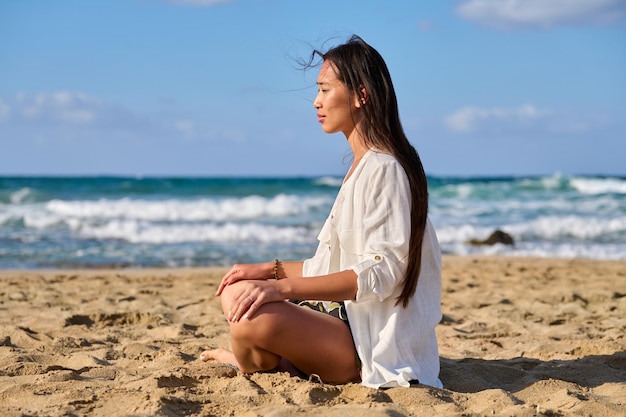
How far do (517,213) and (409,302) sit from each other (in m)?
18.0

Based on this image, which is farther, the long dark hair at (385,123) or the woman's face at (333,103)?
the woman's face at (333,103)

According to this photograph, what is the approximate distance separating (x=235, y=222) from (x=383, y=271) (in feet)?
50.3

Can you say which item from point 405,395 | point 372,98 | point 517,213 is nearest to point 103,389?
point 405,395

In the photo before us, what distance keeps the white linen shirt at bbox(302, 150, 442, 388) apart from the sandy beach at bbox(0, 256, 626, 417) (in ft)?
0.43

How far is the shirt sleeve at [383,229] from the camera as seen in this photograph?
307cm

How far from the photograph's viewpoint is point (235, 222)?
18.3 metres

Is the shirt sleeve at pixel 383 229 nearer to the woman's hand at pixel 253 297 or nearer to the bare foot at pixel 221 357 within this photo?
the woman's hand at pixel 253 297

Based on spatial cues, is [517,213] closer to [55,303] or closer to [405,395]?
[55,303]

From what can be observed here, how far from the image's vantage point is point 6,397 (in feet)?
10.5

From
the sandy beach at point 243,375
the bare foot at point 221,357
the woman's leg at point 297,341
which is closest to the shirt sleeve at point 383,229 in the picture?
the woman's leg at point 297,341

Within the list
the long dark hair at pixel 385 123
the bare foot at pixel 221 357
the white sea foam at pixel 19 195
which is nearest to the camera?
the long dark hair at pixel 385 123

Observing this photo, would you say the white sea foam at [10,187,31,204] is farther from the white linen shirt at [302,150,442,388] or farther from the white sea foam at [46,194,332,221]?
the white linen shirt at [302,150,442,388]

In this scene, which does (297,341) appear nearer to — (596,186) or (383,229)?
(383,229)

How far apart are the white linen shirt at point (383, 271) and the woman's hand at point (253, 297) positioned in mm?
334
